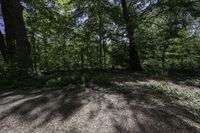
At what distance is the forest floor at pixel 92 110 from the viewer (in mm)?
3792

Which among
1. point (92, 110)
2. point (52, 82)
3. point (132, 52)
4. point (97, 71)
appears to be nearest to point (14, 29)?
point (52, 82)

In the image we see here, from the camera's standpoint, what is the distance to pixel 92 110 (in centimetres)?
439

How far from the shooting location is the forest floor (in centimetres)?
379

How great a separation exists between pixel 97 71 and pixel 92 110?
234 inches

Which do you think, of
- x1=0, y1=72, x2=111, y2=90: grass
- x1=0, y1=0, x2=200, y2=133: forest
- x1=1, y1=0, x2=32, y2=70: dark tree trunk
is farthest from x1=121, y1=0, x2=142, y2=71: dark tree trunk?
x1=0, y1=72, x2=111, y2=90: grass

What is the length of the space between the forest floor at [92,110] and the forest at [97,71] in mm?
16

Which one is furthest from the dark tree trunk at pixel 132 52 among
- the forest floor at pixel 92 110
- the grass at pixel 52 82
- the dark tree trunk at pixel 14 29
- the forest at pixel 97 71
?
the forest floor at pixel 92 110

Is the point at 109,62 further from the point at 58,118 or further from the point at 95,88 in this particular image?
the point at 58,118

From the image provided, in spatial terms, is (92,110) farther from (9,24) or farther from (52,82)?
(9,24)

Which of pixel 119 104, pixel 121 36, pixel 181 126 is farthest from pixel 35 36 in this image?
pixel 181 126

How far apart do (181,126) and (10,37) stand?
6761 millimetres

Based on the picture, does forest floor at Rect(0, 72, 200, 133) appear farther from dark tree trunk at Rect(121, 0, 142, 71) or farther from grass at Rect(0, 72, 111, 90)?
dark tree trunk at Rect(121, 0, 142, 71)

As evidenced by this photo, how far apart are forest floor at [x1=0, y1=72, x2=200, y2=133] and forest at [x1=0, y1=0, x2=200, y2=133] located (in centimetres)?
2

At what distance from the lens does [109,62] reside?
46.8 feet
